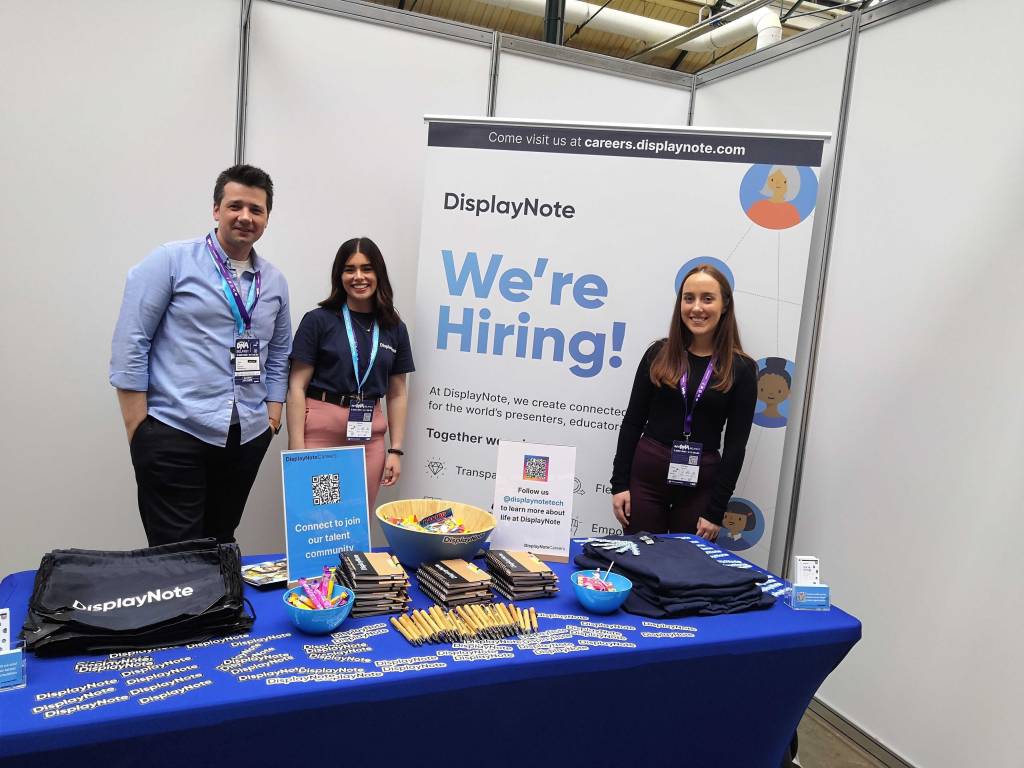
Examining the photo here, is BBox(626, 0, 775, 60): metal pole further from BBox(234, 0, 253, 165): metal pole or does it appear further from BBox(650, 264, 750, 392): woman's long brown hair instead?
BBox(234, 0, 253, 165): metal pole

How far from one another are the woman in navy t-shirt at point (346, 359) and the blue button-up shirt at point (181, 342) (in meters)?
0.38

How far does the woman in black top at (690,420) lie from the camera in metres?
2.41

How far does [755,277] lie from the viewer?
2912 millimetres

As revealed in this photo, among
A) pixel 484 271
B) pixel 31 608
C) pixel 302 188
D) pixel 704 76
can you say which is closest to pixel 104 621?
pixel 31 608

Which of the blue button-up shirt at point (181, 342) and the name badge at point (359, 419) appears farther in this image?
the name badge at point (359, 419)

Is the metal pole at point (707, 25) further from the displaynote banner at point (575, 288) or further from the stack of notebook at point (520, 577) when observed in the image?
the stack of notebook at point (520, 577)

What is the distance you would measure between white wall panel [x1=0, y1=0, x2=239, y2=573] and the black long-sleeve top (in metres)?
2.09

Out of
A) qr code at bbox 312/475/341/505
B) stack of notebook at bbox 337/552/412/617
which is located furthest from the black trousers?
stack of notebook at bbox 337/552/412/617

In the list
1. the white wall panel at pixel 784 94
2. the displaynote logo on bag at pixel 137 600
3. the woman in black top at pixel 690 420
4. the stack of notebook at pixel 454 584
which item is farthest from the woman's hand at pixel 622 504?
the white wall panel at pixel 784 94

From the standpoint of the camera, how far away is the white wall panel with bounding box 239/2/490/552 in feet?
10.2

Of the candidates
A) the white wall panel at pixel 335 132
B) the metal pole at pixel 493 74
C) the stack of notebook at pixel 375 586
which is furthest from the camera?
the metal pole at pixel 493 74

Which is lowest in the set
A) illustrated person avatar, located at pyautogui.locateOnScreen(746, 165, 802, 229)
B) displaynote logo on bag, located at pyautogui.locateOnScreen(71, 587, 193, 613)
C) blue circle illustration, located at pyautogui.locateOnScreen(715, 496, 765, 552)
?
blue circle illustration, located at pyautogui.locateOnScreen(715, 496, 765, 552)

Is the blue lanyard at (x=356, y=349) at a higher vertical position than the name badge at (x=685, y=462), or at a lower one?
higher

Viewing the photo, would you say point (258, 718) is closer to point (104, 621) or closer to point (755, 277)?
point (104, 621)
